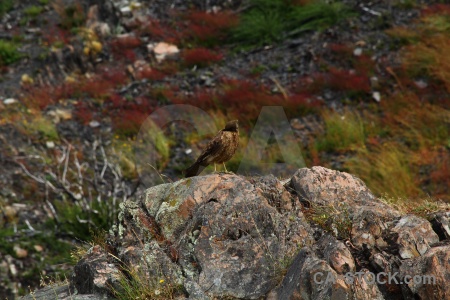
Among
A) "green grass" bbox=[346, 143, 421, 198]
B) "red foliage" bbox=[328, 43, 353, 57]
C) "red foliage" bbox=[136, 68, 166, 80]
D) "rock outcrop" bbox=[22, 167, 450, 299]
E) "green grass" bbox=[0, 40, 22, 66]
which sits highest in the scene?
"rock outcrop" bbox=[22, 167, 450, 299]

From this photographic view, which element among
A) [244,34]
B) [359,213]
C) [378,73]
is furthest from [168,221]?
[244,34]

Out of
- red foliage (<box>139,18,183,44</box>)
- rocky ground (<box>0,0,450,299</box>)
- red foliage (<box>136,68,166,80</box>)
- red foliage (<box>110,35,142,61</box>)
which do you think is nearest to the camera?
rocky ground (<box>0,0,450,299</box>)

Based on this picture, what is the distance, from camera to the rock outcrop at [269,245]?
15.4 feet

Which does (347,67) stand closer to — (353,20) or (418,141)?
(353,20)

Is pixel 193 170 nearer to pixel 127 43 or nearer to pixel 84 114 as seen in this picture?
pixel 84 114

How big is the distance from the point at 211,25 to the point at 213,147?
43.2 feet

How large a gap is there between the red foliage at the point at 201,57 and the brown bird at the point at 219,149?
11.0m

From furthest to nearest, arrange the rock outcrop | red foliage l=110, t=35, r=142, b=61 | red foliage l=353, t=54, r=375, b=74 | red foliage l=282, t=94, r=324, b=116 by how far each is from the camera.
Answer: red foliage l=110, t=35, r=142, b=61
red foliage l=353, t=54, r=375, b=74
red foliage l=282, t=94, r=324, b=116
the rock outcrop

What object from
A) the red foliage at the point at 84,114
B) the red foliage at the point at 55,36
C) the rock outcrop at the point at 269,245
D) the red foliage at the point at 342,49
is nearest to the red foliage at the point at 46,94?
the red foliage at the point at 84,114

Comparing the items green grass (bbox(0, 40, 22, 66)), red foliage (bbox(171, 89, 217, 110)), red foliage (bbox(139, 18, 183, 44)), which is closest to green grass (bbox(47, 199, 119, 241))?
red foliage (bbox(171, 89, 217, 110))

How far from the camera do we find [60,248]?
36.7ft

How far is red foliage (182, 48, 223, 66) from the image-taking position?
17.4 meters

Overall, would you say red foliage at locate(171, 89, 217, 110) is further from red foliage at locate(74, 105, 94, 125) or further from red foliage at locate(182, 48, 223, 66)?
red foliage at locate(74, 105, 94, 125)

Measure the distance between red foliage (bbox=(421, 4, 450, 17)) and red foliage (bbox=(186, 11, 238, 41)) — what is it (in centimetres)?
546
